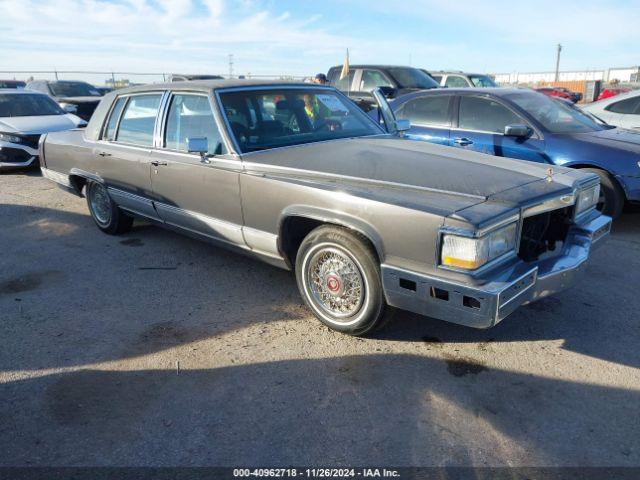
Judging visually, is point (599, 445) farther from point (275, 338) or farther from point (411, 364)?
point (275, 338)

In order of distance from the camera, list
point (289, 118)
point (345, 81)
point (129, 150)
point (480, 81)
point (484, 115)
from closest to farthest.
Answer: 1. point (289, 118)
2. point (129, 150)
3. point (484, 115)
4. point (345, 81)
5. point (480, 81)

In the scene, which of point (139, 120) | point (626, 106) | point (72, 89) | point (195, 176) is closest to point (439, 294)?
point (195, 176)

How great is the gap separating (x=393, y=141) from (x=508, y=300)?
1987 mm

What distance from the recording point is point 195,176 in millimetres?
4098

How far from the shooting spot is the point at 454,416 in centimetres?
261

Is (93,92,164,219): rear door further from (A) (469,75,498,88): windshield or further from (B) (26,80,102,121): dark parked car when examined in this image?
(A) (469,75,498,88): windshield

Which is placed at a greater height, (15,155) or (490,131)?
(490,131)

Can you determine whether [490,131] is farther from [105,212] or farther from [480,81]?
[480,81]

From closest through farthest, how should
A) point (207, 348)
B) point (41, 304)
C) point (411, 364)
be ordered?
point (411, 364) → point (207, 348) → point (41, 304)

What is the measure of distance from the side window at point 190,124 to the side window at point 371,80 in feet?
24.1

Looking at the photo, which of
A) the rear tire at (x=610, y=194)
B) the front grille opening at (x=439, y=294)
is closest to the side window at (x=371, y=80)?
the rear tire at (x=610, y=194)

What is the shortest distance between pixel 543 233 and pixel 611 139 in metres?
3.06

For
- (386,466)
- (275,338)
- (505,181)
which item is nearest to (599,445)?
(386,466)

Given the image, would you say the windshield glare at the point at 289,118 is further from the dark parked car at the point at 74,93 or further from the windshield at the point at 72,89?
the windshield at the point at 72,89
